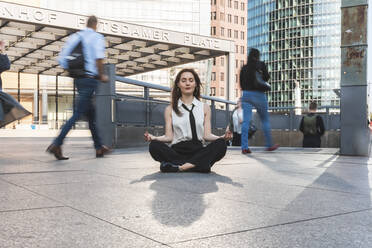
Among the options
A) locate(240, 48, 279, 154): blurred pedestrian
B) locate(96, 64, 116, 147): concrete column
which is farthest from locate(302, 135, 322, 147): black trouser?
locate(96, 64, 116, 147): concrete column

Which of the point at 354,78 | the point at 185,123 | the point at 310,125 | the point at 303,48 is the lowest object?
the point at 310,125

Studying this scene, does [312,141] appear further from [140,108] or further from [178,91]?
[178,91]

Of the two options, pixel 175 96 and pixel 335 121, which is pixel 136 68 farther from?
pixel 175 96

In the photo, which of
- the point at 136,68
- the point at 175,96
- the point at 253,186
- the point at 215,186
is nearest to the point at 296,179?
the point at 253,186

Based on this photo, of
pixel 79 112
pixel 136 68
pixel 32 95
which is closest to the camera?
pixel 79 112

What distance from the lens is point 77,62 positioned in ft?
20.6

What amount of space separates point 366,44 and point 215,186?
16.5ft

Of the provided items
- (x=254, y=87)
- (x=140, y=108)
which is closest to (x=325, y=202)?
(x=254, y=87)

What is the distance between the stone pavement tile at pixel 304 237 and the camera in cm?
199

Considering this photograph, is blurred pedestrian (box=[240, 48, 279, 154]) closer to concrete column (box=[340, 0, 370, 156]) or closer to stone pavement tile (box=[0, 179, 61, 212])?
concrete column (box=[340, 0, 370, 156])

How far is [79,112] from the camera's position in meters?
6.36

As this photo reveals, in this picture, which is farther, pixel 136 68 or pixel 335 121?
pixel 136 68

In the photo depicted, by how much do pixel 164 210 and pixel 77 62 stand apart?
4.05 meters

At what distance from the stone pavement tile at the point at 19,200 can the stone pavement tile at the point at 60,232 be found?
0.20 m
